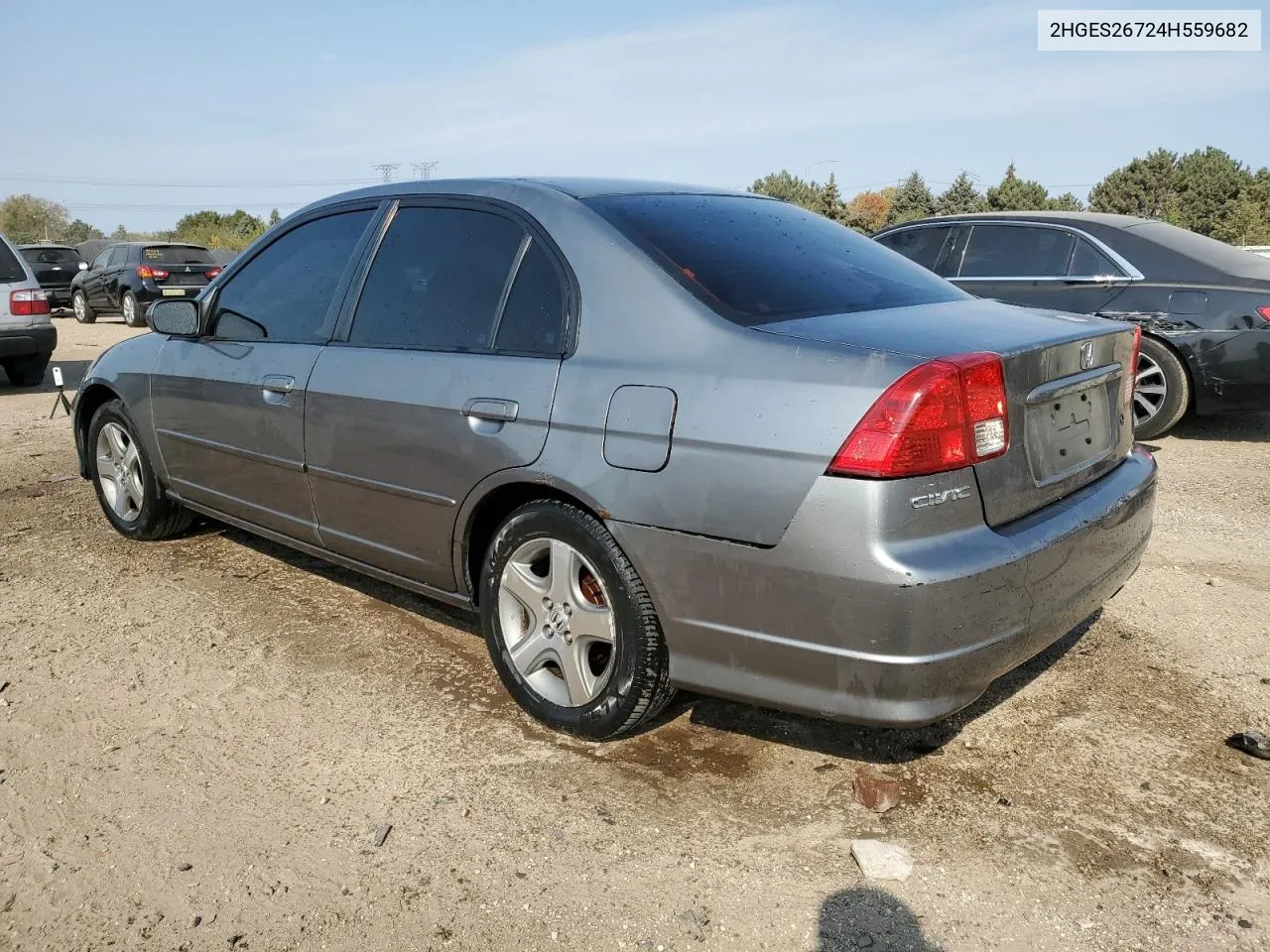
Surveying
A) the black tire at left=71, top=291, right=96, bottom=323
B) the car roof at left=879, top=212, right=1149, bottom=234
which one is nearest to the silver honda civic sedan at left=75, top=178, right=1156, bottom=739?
the car roof at left=879, top=212, right=1149, bottom=234

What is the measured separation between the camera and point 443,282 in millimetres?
3420

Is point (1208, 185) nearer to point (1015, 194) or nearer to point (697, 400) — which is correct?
point (1015, 194)

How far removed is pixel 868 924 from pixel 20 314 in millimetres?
10843

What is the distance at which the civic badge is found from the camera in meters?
2.84

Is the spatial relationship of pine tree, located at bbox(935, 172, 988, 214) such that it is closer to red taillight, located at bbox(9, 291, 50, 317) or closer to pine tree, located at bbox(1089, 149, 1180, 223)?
A: pine tree, located at bbox(1089, 149, 1180, 223)

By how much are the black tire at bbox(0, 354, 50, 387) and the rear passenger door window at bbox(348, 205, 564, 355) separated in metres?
9.05

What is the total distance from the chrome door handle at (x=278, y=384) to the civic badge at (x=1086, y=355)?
265 cm

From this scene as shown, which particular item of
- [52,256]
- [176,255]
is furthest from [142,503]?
[52,256]

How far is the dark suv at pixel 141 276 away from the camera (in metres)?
18.7

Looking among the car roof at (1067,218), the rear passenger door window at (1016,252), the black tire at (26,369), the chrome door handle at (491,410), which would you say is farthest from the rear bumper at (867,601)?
the black tire at (26,369)

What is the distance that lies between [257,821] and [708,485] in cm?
146

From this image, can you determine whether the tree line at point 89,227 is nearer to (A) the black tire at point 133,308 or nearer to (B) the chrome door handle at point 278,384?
(A) the black tire at point 133,308

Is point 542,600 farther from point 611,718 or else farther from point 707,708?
point 707,708

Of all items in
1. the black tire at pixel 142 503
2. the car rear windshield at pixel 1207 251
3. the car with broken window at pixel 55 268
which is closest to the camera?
the black tire at pixel 142 503
